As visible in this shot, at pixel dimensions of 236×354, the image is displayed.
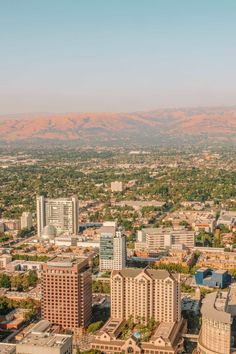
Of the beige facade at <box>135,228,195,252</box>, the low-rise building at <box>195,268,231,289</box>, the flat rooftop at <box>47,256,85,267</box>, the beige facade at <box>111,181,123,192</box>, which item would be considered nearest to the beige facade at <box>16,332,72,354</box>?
the flat rooftop at <box>47,256,85,267</box>

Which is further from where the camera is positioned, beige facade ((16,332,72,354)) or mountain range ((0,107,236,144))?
mountain range ((0,107,236,144))

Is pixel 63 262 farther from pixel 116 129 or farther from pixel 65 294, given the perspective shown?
pixel 116 129

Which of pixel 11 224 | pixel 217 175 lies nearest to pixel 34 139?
pixel 217 175

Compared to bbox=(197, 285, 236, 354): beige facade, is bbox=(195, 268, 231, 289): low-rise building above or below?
below

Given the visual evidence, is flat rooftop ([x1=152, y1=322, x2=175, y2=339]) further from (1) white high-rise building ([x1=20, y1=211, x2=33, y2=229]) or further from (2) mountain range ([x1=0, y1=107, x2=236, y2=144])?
(2) mountain range ([x1=0, y1=107, x2=236, y2=144])

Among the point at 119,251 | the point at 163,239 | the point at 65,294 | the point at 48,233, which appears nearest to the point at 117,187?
the point at 48,233

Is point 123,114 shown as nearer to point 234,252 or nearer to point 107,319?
point 234,252
